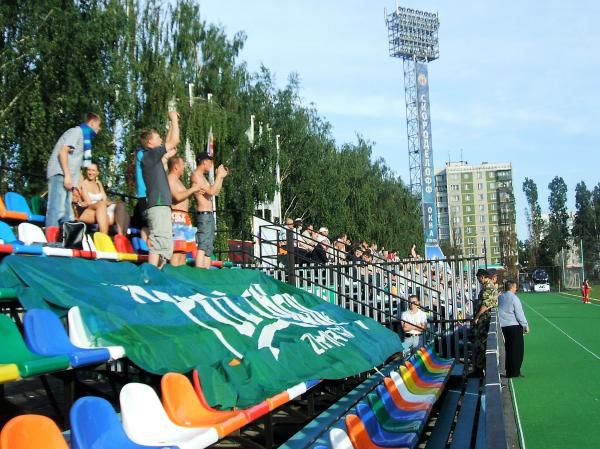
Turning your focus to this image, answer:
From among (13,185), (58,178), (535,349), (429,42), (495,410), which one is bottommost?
(535,349)

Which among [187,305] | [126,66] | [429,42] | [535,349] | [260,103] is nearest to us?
[187,305]

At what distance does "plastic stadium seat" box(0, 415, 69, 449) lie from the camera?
10.0ft

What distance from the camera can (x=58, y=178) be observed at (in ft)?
23.9

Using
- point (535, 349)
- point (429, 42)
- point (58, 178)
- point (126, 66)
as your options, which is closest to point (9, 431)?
point (58, 178)

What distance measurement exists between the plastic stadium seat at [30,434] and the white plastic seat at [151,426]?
80cm

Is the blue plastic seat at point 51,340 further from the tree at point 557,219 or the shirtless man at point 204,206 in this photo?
the tree at point 557,219

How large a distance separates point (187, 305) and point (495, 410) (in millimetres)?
3982

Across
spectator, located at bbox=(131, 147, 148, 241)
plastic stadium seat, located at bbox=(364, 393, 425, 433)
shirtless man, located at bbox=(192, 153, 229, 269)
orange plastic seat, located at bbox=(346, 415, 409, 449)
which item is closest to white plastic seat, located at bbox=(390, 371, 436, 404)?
plastic stadium seat, located at bbox=(364, 393, 425, 433)

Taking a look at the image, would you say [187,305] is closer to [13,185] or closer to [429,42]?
[13,185]

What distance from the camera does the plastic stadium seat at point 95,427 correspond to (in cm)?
349

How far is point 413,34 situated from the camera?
78.4 m

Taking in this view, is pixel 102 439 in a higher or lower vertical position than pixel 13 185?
lower

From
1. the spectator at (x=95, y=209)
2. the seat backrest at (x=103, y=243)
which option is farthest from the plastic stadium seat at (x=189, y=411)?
the spectator at (x=95, y=209)

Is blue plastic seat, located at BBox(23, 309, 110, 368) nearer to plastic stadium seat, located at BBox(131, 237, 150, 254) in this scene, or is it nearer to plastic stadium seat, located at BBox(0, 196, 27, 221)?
plastic stadium seat, located at BBox(0, 196, 27, 221)
